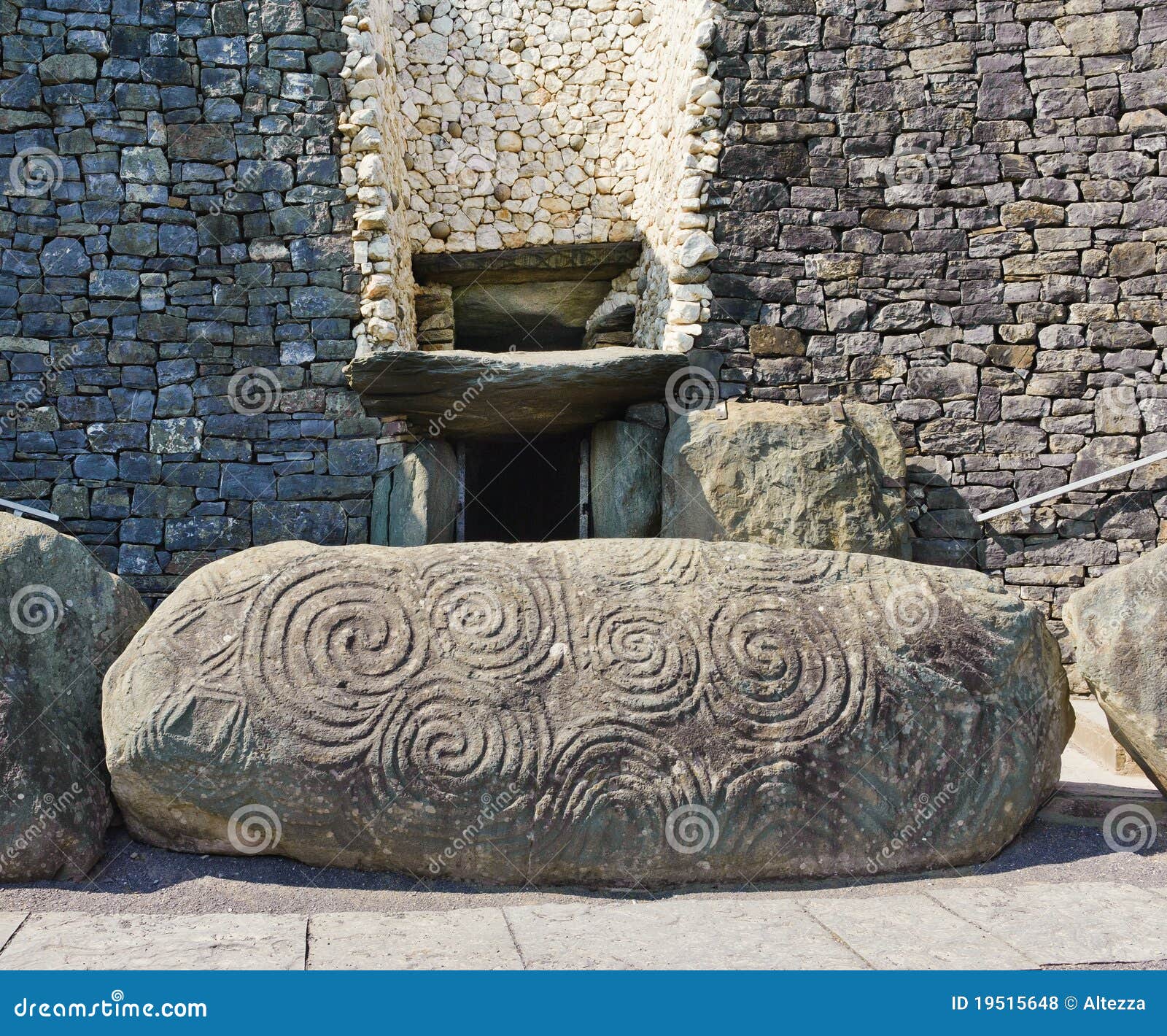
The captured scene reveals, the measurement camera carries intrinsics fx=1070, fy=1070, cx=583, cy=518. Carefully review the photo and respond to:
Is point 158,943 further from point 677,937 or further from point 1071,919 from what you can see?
point 1071,919

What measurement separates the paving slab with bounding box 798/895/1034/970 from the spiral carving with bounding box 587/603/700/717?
0.73m

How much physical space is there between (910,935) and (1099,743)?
9.05 ft

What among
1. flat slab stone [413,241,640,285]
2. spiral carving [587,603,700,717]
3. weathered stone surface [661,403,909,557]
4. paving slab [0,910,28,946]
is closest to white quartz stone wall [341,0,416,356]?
flat slab stone [413,241,640,285]

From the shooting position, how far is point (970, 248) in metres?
6.43

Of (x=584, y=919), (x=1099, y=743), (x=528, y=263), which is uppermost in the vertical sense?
(x=528, y=263)

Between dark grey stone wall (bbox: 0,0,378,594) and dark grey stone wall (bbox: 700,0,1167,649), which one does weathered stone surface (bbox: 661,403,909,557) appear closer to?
dark grey stone wall (bbox: 700,0,1167,649)

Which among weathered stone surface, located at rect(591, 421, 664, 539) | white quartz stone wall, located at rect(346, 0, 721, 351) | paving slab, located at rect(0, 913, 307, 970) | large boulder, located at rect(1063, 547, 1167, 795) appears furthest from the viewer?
white quartz stone wall, located at rect(346, 0, 721, 351)

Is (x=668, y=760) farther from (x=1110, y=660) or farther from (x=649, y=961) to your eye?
(x=1110, y=660)

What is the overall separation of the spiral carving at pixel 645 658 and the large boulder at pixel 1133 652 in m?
1.42

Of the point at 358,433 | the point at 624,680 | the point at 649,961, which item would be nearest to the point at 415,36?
the point at 358,433

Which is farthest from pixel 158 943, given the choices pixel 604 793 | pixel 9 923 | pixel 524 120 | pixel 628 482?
pixel 524 120

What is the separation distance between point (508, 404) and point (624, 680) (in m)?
3.05

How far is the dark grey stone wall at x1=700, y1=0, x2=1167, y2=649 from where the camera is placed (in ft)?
20.8

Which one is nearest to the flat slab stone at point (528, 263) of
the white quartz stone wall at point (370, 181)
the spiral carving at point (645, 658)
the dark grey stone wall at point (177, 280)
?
the white quartz stone wall at point (370, 181)
